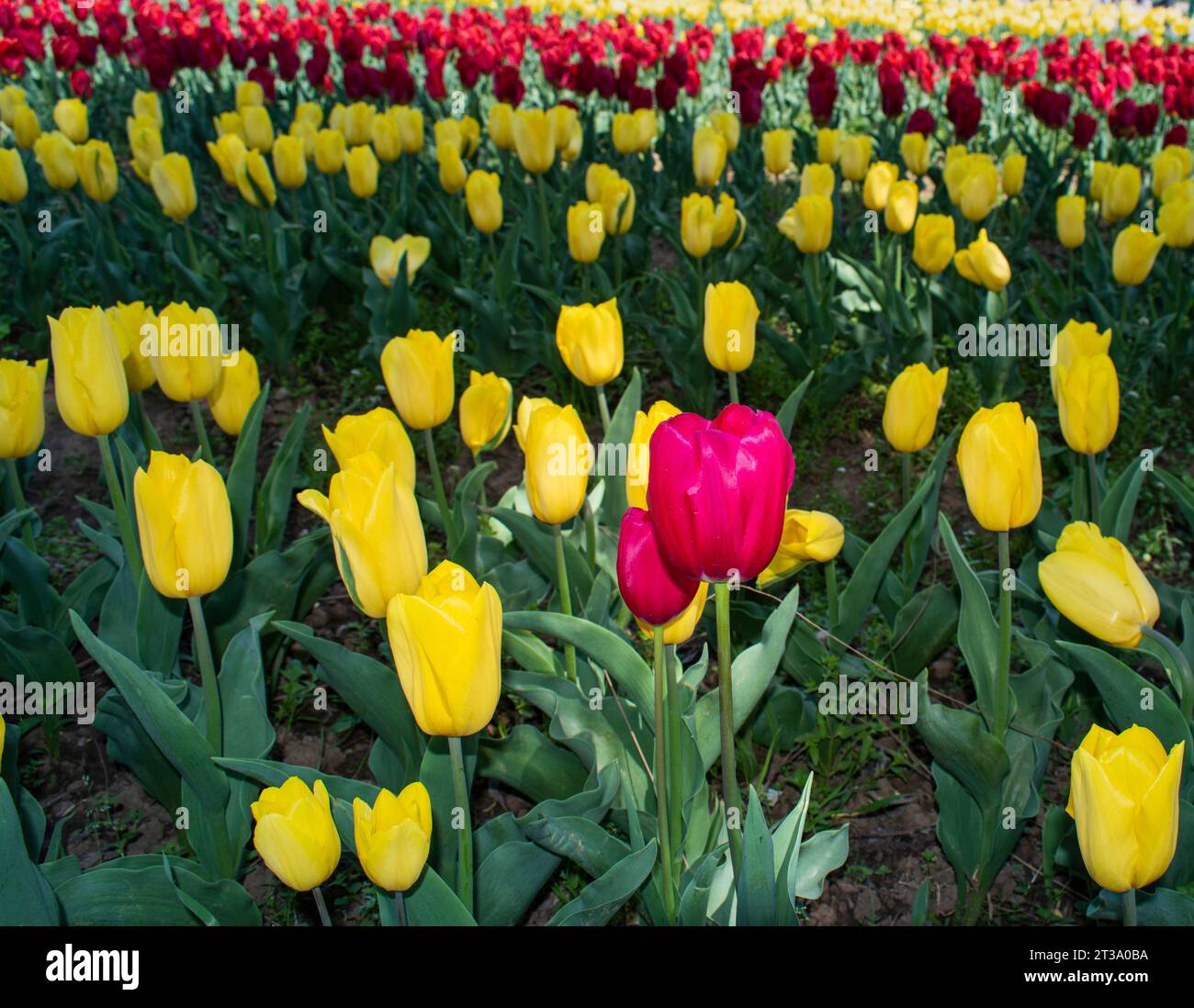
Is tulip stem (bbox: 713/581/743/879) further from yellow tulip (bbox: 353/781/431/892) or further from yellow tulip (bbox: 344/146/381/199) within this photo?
yellow tulip (bbox: 344/146/381/199)

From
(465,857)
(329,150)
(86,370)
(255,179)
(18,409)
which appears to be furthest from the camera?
(329,150)

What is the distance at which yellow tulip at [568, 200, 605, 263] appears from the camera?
3.48m

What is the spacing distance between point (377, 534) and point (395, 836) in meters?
0.38

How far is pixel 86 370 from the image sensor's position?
1992 mm

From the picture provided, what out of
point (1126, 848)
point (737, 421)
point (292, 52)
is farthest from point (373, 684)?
point (292, 52)

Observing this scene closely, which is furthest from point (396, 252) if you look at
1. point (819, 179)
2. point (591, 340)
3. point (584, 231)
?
point (591, 340)

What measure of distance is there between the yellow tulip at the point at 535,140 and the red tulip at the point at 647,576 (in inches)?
124

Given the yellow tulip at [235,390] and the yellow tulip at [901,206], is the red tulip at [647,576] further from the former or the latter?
the yellow tulip at [901,206]

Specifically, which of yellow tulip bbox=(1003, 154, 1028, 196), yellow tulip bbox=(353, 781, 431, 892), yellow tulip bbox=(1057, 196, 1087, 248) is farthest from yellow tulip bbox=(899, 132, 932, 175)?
yellow tulip bbox=(353, 781, 431, 892)

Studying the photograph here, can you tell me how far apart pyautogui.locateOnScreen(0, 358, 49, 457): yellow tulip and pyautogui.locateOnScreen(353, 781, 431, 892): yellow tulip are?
1.18 metres

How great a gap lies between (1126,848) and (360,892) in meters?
1.38

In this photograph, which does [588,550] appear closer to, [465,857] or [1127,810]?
[465,857]

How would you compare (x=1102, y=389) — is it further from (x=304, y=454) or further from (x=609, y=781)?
(x=304, y=454)

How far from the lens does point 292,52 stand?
18.9 ft
